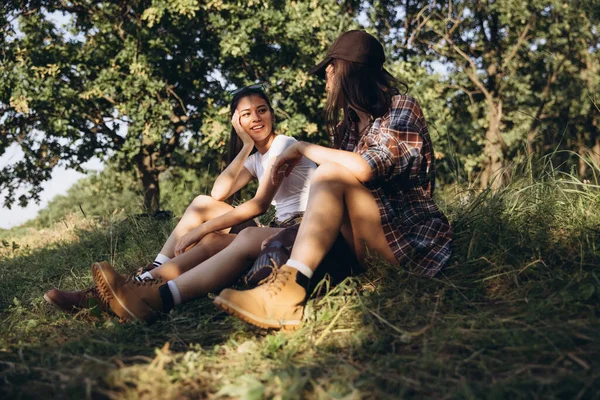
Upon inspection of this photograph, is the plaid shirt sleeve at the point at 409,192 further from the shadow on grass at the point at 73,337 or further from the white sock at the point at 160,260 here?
the white sock at the point at 160,260

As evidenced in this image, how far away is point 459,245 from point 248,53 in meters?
7.56

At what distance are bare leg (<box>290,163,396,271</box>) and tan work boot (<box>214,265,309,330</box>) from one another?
10 cm

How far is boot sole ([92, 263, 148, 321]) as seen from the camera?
256 cm

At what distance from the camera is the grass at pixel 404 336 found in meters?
1.76

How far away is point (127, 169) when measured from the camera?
11.5 m

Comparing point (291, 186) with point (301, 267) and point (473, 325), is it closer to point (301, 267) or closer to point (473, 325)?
point (301, 267)

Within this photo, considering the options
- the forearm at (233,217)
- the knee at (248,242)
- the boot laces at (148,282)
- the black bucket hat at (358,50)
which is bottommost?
the boot laces at (148,282)

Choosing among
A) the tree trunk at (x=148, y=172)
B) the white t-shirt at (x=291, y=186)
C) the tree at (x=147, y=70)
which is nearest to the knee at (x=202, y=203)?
the white t-shirt at (x=291, y=186)

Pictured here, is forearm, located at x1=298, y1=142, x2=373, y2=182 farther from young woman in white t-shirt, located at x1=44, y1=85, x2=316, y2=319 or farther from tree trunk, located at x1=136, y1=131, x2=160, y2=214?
tree trunk, located at x1=136, y1=131, x2=160, y2=214

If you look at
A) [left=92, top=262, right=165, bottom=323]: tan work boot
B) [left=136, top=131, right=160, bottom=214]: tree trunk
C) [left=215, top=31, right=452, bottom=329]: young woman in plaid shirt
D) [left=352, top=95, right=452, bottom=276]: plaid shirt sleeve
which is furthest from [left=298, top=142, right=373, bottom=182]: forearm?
[left=136, top=131, right=160, bottom=214]: tree trunk

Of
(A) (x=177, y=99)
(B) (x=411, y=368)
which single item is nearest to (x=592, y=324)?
(B) (x=411, y=368)

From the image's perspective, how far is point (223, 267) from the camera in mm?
2857

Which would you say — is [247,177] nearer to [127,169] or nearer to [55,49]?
[55,49]

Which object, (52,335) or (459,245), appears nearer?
(52,335)
